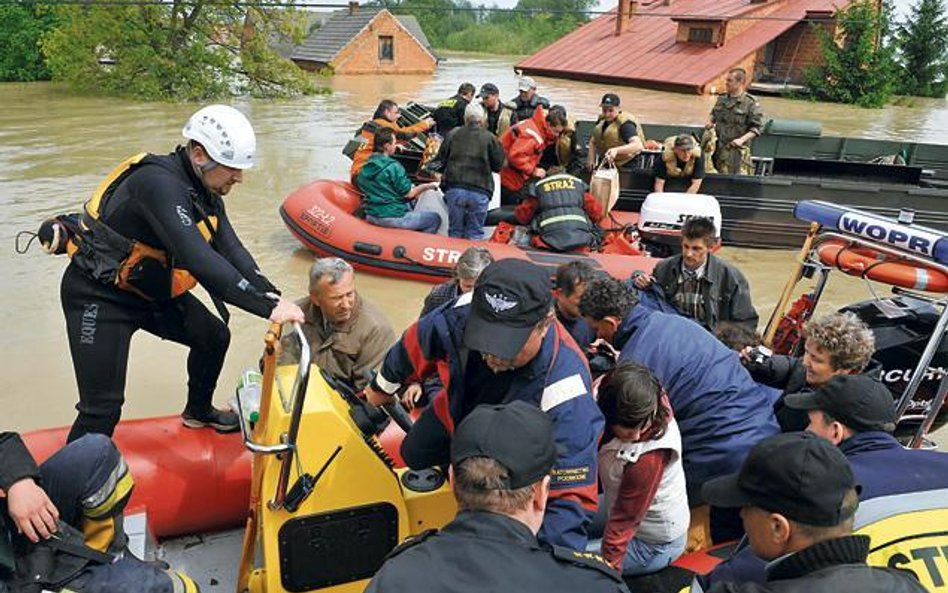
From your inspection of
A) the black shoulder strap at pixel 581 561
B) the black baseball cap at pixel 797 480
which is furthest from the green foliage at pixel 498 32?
the black shoulder strap at pixel 581 561

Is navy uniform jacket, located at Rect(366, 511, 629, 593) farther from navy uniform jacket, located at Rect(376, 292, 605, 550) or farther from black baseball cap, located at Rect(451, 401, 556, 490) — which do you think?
navy uniform jacket, located at Rect(376, 292, 605, 550)

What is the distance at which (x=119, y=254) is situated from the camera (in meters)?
2.59

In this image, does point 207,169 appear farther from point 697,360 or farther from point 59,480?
point 697,360

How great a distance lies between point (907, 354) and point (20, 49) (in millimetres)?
26948

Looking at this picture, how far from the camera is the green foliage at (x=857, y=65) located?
24.2 meters

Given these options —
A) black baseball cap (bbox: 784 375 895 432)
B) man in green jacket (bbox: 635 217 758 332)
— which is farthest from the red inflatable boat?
black baseball cap (bbox: 784 375 895 432)

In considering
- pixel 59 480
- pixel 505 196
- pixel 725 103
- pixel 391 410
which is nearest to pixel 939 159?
pixel 725 103

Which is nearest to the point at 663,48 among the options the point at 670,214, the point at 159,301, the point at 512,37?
the point at 670,214

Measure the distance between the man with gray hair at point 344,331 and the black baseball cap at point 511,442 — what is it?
1.71 meters

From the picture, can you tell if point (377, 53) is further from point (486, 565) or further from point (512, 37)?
point (486, 565)

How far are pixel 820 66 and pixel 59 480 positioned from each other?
27846mm

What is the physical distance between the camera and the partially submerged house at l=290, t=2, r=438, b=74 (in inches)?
1228

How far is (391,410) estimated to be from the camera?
262 cm

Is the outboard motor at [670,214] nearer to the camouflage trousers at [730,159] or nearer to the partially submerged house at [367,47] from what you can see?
the camouflage trousers at [730,159]
